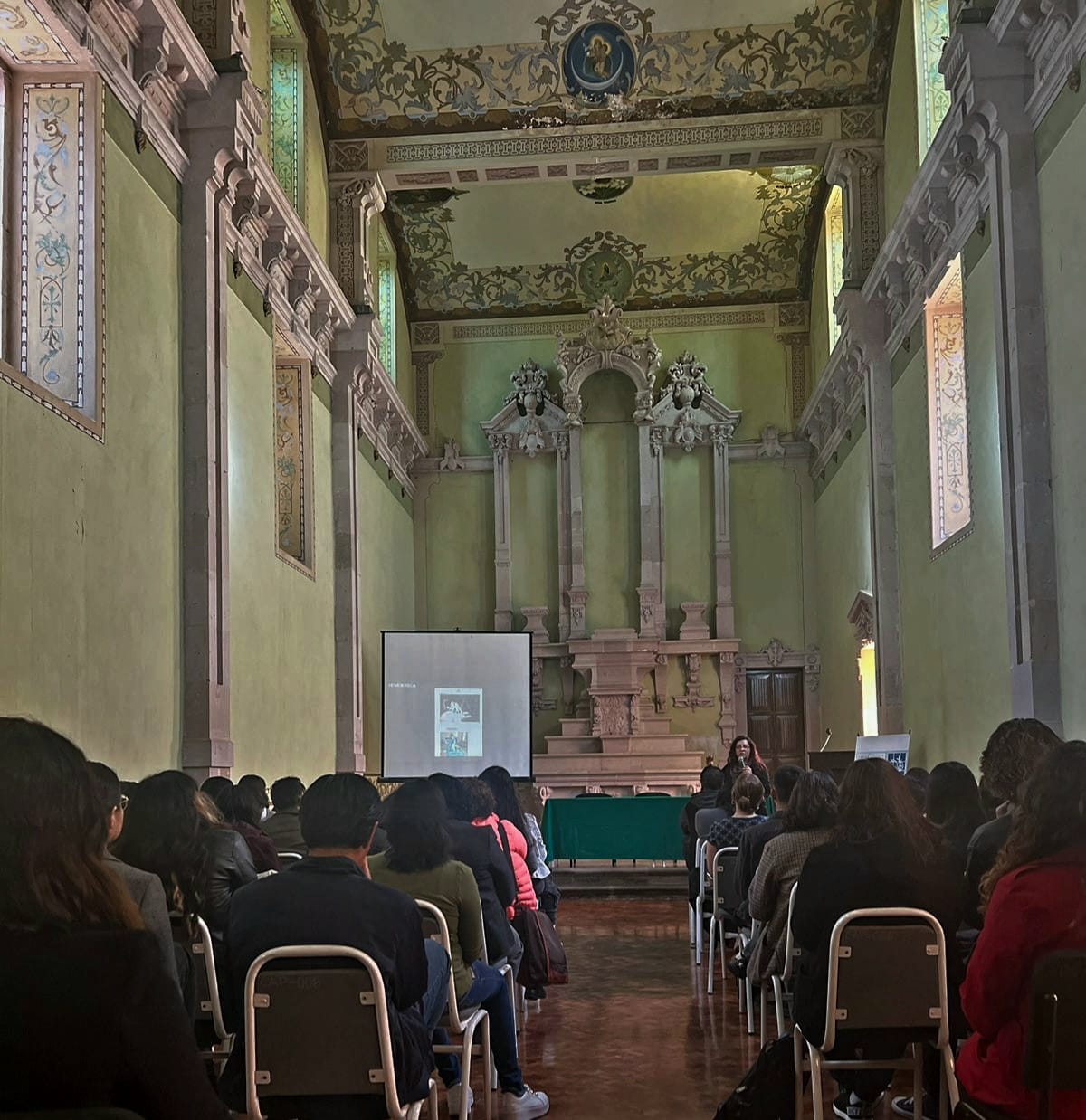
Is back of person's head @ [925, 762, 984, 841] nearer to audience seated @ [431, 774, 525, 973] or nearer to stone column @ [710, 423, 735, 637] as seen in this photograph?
audience seated @ [431, 774, 525, 973]

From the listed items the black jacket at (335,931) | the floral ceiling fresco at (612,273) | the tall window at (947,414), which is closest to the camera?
the black jacket at (335,931)

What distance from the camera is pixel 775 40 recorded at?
14961 millimetres

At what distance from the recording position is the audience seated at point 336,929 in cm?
359

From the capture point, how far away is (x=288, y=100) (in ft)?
46.9

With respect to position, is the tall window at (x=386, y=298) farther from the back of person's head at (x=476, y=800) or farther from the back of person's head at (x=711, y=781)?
the back of person's head at (x=476, y=800)

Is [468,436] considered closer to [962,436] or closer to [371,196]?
[371,196]

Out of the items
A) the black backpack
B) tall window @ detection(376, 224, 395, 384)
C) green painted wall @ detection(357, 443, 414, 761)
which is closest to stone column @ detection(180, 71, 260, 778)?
green painted wall @ detection(357, 443, 414, 761)

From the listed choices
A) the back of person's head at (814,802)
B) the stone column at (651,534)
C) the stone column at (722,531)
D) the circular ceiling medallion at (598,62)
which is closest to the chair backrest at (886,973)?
the back of person's head at (814,802)

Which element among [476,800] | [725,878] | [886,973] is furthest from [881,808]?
[725,878]

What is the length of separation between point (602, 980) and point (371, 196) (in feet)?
32.7

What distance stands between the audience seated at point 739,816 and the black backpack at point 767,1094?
3.55 m

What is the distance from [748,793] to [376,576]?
9872 mm

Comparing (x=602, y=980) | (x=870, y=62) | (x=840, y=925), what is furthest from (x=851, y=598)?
(x=840, y=925)

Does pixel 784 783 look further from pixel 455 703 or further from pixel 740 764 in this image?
pixel 455 703
